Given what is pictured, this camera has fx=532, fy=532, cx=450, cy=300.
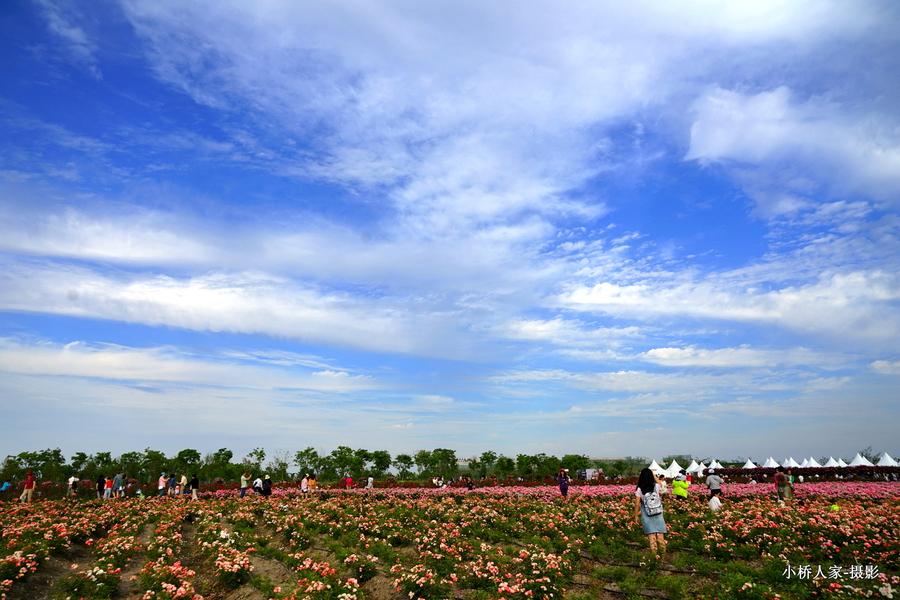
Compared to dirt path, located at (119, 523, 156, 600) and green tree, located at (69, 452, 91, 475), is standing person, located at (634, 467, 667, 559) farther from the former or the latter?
green tree, located at (69, 452, 91, 475)

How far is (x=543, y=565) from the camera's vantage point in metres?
11.5

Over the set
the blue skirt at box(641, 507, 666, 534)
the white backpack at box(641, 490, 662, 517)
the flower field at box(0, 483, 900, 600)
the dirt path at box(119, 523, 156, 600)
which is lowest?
the dirt path at box(119, 523, 156, 600)

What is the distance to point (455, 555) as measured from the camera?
42.6 feet

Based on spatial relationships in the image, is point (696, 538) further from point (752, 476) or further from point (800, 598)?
point (752, 476)

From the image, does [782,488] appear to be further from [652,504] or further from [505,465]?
[505,465]

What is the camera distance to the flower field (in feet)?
34.9

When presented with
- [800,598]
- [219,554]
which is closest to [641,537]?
[800,598]

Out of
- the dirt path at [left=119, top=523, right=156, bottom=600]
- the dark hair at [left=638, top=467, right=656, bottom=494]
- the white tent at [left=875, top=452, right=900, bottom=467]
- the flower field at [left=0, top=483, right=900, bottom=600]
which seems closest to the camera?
the flower field at [left=0, top=483, right=900, bottom=600]

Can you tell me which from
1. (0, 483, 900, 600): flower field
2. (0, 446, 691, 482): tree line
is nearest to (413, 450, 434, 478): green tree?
(0, 446, 691, 482): tree line

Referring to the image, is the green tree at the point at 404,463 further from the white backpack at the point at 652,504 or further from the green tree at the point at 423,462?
the white backpack at the point at 652,504

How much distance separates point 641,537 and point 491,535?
4.15 metres

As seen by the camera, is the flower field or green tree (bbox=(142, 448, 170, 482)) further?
green tree (bbox=(142, 448, 170, 482))

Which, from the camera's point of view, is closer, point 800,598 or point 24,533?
point 800,598

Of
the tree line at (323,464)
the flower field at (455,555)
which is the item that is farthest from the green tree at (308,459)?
the flower field at (455,555)
